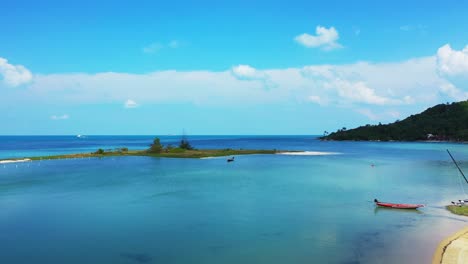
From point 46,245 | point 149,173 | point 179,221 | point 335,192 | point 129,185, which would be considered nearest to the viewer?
point 46,245

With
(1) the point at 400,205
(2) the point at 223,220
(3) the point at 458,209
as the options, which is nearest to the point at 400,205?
(1) the point at 400,205

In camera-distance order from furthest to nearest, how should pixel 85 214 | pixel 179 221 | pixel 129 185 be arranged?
pixel 129 185
pixel 85 214
pixel 179 221

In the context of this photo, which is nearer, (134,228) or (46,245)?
(46,245)

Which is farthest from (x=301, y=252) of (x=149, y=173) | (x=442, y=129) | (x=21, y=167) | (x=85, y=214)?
(x=442, y=129)

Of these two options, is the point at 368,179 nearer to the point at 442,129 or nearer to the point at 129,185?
the point at 129,185

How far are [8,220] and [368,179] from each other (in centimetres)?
3925

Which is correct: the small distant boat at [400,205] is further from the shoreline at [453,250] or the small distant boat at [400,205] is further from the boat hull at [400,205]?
the shoreline at [453,250]

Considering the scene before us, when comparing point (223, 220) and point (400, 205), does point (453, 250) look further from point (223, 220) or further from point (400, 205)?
point (223, 220)

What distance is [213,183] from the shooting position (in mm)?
45969

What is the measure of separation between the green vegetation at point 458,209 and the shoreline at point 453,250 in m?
6.43

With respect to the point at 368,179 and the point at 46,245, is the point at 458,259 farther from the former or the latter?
the point at 368,179

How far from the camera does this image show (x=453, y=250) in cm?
1972

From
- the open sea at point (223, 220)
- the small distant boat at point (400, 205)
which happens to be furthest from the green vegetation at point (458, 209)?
the small distant boat at point (400, 205)

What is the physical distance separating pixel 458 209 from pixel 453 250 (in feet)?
38.3
